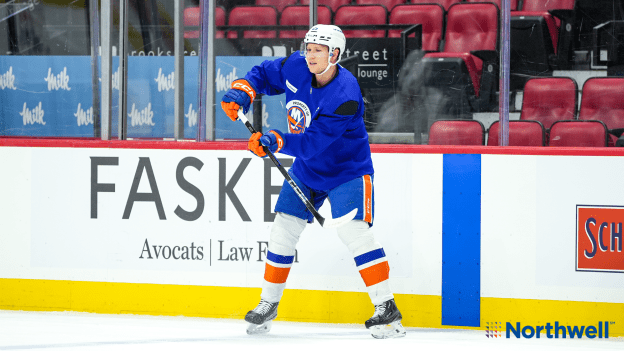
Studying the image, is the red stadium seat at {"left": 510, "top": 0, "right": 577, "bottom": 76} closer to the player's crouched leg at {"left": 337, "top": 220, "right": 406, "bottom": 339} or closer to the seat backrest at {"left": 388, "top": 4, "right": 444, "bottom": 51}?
the seat backrest at {"left": 388, "top": 4, "right": 444, "bottom": 51}

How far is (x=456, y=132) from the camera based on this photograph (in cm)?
298

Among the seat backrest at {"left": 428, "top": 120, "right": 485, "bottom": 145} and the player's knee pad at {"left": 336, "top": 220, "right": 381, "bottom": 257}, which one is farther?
the seat backrest at {"left": 428, "top": 120, "right": 485, "bottom": 145}

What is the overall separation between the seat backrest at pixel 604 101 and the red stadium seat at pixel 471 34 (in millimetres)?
455

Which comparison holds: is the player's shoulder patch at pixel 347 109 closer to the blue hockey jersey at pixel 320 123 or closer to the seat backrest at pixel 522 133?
the blue hockey jersey at pixel 320 123

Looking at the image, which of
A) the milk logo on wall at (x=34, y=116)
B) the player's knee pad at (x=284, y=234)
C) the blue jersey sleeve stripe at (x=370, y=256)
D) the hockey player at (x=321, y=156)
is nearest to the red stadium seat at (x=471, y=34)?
the hockey player at (x=321, y=156)

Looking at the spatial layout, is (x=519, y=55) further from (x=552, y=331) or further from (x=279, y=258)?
(x=279, y=258)

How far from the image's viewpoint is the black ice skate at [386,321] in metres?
2.66

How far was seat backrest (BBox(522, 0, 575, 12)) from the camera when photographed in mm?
2977

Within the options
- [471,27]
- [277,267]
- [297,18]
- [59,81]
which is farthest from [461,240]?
[59,81]

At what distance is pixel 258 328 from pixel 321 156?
30.4 inches

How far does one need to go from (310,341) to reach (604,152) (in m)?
1.44

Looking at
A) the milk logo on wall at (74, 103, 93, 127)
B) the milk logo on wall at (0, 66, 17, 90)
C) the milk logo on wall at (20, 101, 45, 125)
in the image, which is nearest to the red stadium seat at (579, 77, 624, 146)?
the milk logo on wall at (74, 103, 93, 127)

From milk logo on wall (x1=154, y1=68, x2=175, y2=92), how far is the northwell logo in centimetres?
185

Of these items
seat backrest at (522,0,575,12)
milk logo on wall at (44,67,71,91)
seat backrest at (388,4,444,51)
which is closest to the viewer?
seat backrest at (522,0,575,12)
